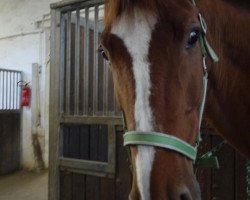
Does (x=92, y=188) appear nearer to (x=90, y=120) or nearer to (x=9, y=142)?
(x=90, y=120)

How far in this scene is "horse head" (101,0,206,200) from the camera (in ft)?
2.20

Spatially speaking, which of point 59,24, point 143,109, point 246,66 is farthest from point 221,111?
point 59,24

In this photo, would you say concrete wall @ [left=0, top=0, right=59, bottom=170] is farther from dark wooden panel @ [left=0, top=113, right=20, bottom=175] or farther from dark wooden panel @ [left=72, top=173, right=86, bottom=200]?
dark wooden panel @ [left=72, top=173, right=86, bottom=200]

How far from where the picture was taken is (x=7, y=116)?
423 cm

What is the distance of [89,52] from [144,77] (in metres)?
1.30

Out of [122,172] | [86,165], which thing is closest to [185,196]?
[122,172]

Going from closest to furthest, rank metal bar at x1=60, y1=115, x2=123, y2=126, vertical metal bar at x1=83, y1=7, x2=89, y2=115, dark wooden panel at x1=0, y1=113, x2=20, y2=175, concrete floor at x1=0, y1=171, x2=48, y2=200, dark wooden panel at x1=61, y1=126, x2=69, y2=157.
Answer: metal bar at x1=60, y1=115, x2=123, y2=126 → vertical metal bar at x1=83, y1=7, x2=89, y2=115 → dark wooden panel at x1=61, y1=126, x2=69, y2=157 → concrete floor at x1=0, y1=171, x2=48, y2=200 → dark wooden panel at x1=0, y1=113, x2=20, y2=175

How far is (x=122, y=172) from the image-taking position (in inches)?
69.2

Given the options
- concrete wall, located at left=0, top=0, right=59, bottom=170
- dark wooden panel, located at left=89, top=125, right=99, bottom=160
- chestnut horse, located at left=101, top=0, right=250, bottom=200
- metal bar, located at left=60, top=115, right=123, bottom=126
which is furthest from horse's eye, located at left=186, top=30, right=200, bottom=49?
concrete wall, located at left=0, top=0, right=59, bottom=170

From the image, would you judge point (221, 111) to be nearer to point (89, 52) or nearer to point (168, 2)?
point (168, 2)

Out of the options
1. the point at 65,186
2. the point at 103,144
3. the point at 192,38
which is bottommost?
the point at 65,186

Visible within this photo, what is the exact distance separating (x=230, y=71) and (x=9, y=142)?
3.82m

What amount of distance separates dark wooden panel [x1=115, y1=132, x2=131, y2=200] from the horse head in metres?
0.99

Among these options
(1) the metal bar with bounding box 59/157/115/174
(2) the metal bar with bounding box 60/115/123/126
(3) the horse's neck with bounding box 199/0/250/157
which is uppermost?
(3) the horse's neck with bounding box 199/0/250/157
